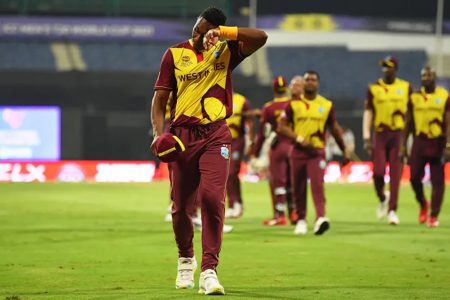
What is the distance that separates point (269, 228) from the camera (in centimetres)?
1695

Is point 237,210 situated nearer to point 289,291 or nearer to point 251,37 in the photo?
point 289,291

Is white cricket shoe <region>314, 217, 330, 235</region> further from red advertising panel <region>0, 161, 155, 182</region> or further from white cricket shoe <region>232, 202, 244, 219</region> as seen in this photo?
red advertising panel <region>0, 161, 155, 182</region>

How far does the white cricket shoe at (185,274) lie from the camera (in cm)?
947

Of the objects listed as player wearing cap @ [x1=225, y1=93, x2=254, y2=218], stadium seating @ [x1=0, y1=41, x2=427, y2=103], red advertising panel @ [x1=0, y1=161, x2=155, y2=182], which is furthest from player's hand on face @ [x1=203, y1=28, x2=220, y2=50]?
stadium seating @ [x1=0, y1=41, x2=427, y2=103]

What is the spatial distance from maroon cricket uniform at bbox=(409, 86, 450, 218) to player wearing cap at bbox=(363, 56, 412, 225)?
348mm

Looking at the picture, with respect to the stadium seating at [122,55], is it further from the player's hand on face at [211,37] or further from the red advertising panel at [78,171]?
the player's hand on face at [211,37]

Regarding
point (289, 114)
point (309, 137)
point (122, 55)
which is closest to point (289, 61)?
point (122, 55)

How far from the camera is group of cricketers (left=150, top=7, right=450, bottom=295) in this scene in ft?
30.2

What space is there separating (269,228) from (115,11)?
32.2 metres

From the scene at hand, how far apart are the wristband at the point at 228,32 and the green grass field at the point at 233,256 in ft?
6.51

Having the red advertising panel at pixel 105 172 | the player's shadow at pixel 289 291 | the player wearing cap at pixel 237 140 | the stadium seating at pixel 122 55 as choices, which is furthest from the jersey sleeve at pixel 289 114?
the stadium seating at pixel 122 55

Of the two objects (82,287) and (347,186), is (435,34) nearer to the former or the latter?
(347,186)

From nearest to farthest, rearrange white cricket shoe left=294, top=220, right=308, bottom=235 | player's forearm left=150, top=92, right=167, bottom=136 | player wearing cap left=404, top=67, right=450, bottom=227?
player's forearm left=150, top=92, right=167, bottom=136 < white cricket shoe left=294, top=220, right=308, bottom=235 < player wearing cap left=404, top=67, right=450, bottom=227

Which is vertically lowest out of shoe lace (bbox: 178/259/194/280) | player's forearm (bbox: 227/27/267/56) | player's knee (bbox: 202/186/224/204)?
shoe lace (bbox: 178/259/194/280)
